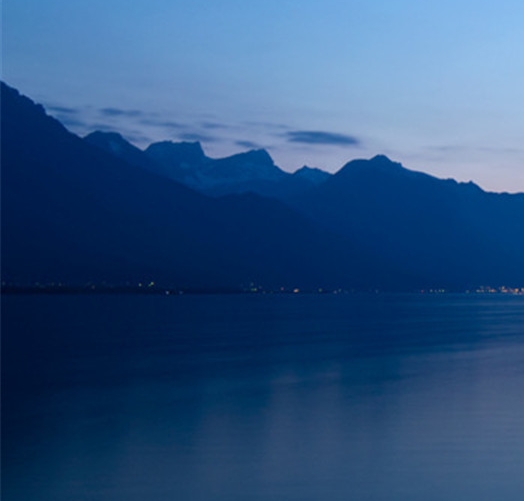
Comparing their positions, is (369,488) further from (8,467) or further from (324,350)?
(324,350)

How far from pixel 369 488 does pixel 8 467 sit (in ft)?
27.3

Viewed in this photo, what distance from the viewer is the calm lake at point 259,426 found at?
19234 mm

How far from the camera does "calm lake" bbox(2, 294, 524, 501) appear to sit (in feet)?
63.1

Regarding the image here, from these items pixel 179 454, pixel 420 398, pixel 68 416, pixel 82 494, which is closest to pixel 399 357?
pixel 420 398

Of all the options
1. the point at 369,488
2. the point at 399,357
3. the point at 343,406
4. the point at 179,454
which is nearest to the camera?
the point at 369,488

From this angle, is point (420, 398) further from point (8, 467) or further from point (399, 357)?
point (399, 357)

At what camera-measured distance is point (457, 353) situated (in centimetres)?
5912

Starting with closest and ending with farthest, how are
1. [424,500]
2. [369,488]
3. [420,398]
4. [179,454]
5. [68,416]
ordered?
[424,500] → [369,488] → [179,454] → [68,416] → [420,398]

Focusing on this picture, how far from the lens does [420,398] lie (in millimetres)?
33781

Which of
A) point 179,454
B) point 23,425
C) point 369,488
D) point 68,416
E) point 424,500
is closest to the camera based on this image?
point 424,500

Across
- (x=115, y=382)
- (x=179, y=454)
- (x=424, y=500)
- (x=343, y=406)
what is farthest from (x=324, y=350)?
(x=424, y=500)

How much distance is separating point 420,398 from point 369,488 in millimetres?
15107

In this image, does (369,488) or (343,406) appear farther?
(343,406)

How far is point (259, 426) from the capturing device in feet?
88.2
